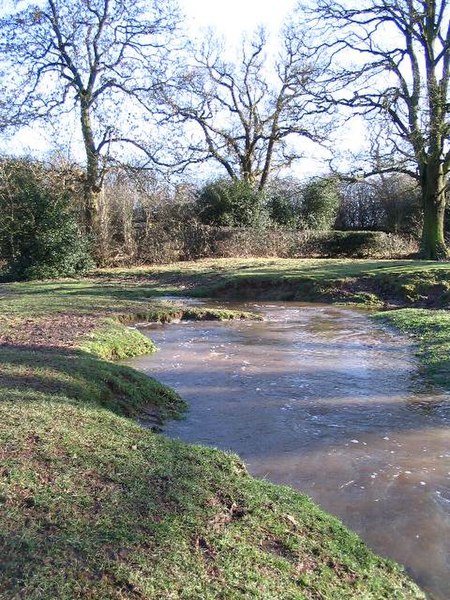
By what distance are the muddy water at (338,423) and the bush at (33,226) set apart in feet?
40.1

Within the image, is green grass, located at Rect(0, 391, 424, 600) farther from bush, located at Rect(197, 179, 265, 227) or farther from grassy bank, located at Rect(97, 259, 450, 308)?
bush, located at Rect(197, 179, 265, 227)

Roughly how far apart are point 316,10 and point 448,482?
2297 cm

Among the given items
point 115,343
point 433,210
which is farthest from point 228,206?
Answer: point 115,343

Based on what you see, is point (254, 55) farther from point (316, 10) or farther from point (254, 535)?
point (254, 535)

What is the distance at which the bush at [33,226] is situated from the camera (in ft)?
70.4

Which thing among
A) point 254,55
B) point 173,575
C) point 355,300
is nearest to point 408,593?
point 173,575

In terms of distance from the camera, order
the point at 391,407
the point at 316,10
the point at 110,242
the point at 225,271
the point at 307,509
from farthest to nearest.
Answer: the point at 110,242, the point at 316,10, the point at 225,271, the point at 391,407, the point at 307,509

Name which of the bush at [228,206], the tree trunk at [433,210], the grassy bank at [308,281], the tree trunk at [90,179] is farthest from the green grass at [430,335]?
the bush at [228,206]

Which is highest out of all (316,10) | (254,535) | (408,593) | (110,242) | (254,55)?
(254,55)

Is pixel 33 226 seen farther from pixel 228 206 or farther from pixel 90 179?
pixel 228 206

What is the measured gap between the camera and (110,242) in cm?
2525

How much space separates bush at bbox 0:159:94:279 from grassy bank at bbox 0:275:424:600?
668 inches

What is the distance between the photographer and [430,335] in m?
10.2

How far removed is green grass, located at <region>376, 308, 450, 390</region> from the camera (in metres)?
8.02
